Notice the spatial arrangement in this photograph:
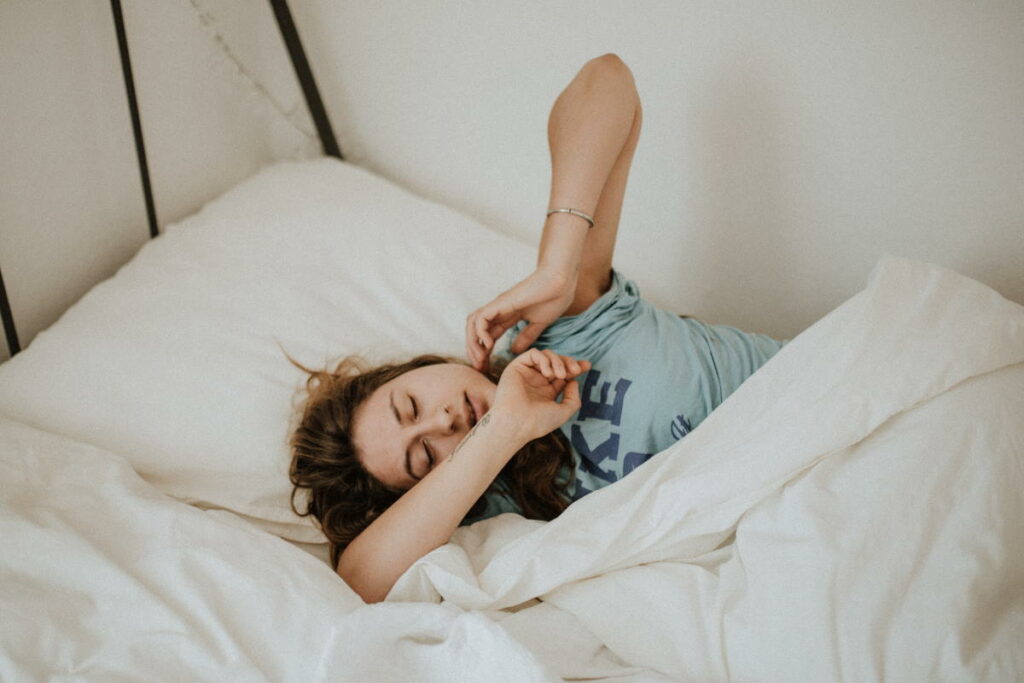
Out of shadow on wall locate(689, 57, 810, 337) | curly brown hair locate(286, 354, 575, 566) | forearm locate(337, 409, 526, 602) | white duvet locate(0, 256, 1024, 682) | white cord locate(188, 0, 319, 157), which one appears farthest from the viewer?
white cord locate(188, 0, 319, 157)

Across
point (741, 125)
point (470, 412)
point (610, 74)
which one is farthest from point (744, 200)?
point (470, 412)

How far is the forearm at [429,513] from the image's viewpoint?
3.00ft

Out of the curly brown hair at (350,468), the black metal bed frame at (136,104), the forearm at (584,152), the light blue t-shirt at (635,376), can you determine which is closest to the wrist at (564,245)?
the forearm at (584,152)

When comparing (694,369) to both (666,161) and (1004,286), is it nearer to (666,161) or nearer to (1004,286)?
(666,161)

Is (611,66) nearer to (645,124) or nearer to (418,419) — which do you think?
(645,124)

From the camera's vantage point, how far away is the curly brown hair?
1020 mm

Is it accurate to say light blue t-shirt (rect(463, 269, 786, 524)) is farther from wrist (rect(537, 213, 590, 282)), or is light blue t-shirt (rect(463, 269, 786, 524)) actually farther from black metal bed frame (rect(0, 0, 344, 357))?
black metal bed frame (rect(0, 0, 344, 357))

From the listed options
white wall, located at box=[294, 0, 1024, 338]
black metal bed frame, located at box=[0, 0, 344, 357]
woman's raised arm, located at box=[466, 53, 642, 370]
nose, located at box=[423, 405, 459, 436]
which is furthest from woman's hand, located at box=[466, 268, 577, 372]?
black metal bed frame, located at box=[0, 0, 344, 357]

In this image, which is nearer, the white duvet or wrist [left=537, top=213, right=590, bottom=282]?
the white duvet

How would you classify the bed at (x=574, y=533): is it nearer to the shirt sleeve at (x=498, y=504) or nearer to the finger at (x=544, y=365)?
the shirt sleeve at (x=498, y=504)

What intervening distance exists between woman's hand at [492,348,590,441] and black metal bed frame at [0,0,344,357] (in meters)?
0.79

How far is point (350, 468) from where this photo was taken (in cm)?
105

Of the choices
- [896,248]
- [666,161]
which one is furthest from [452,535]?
[896,248]

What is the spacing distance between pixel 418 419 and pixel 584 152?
482 millimetres
